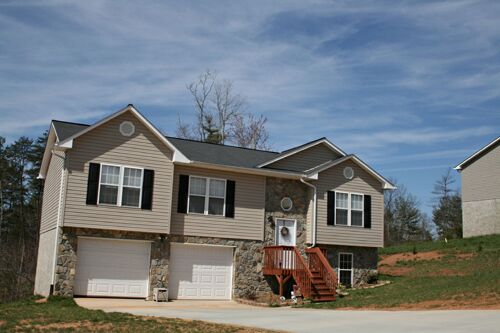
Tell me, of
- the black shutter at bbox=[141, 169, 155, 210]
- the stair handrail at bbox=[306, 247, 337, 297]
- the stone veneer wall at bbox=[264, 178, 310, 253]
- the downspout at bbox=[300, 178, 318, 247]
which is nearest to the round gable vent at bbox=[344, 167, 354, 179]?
the downspout at bbox=[300, 178, 318, 247]

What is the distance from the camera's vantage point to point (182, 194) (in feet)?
70.8

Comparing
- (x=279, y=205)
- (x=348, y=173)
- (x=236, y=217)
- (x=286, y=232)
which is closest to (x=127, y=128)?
(x=236, y=217)

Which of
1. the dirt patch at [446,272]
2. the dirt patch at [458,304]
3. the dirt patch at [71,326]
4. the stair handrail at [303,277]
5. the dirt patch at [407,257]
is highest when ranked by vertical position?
the dirt patch at [407,257]

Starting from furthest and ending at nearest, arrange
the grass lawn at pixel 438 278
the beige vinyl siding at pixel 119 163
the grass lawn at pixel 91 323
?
the beige vinyl siding at pixel 119 163 → the grass lawn at pixel 438 278 → the grass lawn at pixel 91 323

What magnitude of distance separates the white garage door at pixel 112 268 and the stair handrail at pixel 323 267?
6.46 meters

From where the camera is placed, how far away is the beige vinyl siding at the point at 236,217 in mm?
21562

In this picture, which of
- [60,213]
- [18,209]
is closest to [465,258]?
[60,213]

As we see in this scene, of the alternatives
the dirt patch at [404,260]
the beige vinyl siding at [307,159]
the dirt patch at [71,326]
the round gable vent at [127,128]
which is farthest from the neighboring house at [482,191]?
the dirt patch at [71,326]

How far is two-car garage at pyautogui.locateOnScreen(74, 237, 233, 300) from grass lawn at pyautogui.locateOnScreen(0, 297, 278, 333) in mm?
4139

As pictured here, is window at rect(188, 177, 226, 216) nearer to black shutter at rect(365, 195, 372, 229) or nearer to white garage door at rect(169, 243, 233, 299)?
white garage door at rect(169, 243, 233, 299)

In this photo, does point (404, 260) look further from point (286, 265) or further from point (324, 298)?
point (324, 298)

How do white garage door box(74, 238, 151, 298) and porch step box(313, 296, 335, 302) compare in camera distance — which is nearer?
white garage door box(74, 238, 151, 298)

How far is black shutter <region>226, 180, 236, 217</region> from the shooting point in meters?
22.4

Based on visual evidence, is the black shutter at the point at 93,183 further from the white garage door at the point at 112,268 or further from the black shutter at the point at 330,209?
the black shutter at the point at 330,209
